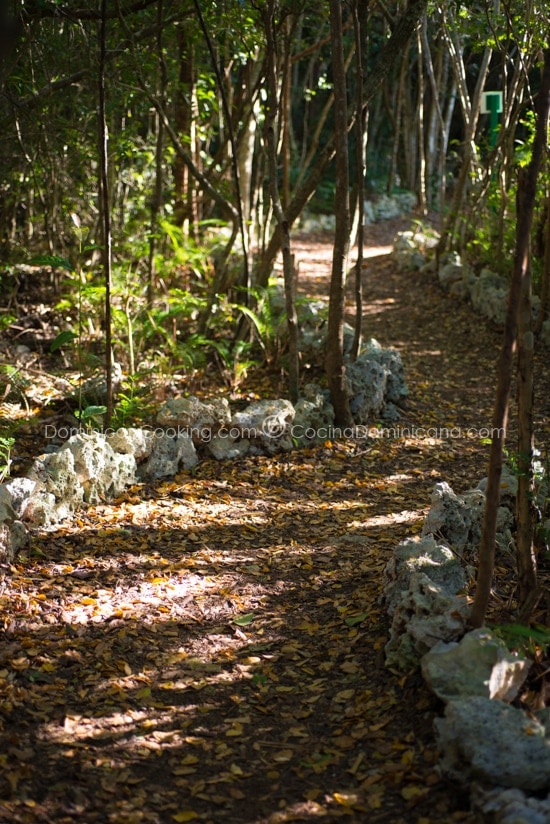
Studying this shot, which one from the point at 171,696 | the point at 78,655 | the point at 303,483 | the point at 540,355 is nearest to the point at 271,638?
the point at 171,696

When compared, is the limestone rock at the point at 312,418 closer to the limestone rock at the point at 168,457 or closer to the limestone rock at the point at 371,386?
the limestone rock at the point at 371,386

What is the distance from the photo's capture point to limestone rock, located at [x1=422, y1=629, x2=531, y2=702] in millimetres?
2604

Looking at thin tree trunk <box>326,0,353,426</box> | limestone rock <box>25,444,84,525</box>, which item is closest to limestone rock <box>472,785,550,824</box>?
limestone rock <box>25,444,84,525</box>

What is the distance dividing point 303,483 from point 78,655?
90.0 inches

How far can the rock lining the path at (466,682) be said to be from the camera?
2311mm

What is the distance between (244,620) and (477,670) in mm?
1314

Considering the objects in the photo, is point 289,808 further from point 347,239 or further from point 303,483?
point 347,239

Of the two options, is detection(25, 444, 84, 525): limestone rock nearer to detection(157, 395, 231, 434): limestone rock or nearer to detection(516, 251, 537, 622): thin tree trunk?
detection(157, 395, 231, 434): limestone rock

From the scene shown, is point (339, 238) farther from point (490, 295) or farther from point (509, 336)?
point (490, 295)

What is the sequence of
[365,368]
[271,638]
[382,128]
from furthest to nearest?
[382,128] < [365,368] < [271,638]

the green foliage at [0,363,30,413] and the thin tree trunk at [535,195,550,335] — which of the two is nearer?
the green foliage at [0,363,30,413]

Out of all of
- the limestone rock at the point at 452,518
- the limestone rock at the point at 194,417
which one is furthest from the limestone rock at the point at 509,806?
the limestone rock at the point at 194,417

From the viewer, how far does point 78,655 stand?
3.29 metres

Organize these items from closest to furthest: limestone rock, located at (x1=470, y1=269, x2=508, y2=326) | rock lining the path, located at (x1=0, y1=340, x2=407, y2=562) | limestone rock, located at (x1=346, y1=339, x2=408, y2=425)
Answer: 1. rock lining the path, located at (x1=0, y1=340, x2=407, y2=562)
2. limestone rock, located at (x1=346, y1=339, x2=408, y2=425)
3. limestone rock, located at (x1=470, y1=269, x2=508, y2=326)
